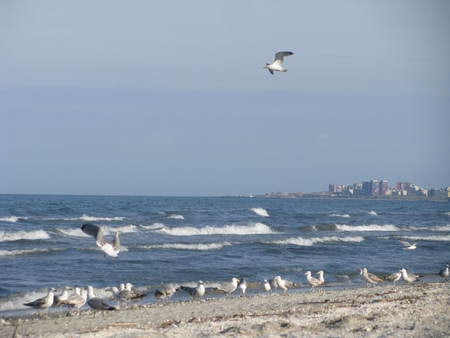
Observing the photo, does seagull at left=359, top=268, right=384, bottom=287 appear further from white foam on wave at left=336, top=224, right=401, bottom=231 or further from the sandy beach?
white foam on wave at left=336, top=224, right=401, bottom=231

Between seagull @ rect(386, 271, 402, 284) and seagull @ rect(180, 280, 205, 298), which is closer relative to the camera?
seagull @ rect(180, 280, 205, 298)

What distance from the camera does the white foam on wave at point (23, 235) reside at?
104ft

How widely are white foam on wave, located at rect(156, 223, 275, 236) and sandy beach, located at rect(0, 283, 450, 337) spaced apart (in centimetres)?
2251

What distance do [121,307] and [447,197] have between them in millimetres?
146399

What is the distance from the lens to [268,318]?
12.0 meters

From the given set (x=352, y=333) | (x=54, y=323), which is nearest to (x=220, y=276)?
(x=54, y=323)

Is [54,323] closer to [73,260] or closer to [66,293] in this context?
[66,293]

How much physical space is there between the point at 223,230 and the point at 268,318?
93.9ft

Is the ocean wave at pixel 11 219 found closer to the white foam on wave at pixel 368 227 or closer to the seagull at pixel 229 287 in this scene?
the white foam on wave at pixel 368 227

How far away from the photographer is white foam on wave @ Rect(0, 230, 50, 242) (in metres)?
31.7

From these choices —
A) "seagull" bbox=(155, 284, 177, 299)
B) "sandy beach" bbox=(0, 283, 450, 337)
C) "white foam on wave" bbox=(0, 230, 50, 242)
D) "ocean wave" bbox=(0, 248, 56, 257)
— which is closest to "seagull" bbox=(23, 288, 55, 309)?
"sandy beach" bbox=(0, 283, 450, 337)

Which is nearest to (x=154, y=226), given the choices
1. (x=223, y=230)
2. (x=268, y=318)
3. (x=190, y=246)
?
(x=223, y=230)

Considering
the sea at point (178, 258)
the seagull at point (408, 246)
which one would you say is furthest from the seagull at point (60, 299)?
the seagull at point (408, 246)

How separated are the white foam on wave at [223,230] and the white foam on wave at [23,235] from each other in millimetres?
5997
